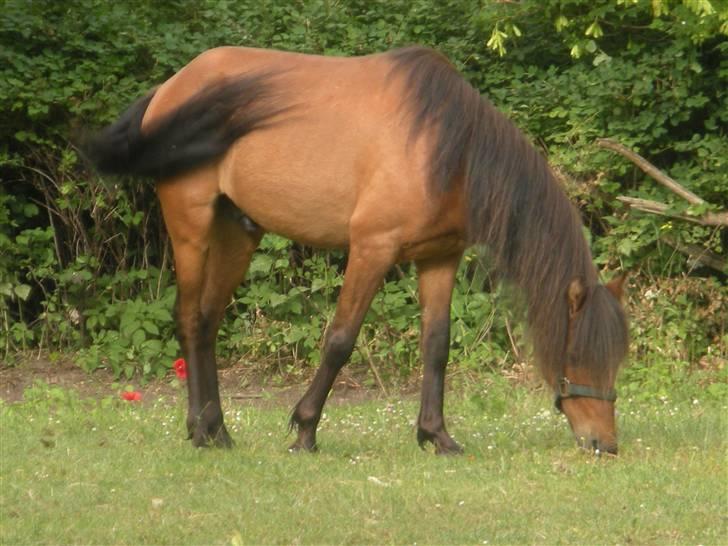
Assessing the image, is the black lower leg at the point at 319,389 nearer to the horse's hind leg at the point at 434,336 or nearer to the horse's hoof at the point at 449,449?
the horse's hind leg at the point at 434,336

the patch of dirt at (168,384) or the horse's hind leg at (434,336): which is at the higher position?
the horse's hind leg at (434,336)

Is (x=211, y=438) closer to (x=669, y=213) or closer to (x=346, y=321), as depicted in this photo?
(x=346, y=321)

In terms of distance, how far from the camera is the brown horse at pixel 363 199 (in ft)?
21.6

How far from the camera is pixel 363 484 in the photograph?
6.00 m

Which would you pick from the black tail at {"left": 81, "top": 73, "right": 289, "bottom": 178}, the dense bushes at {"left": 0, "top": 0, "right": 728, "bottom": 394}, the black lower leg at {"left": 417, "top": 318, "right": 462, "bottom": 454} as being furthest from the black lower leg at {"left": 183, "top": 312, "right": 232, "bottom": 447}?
the dense bushes at {"left": 0, "top": 0, "right": 728, "bottom": 394}

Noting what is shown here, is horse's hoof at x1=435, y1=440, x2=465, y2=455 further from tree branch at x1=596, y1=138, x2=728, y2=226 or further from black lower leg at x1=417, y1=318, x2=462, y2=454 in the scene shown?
tree branch at x1=596, y1=138, x2=728, y2=226

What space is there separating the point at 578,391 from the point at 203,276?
2.20 meters

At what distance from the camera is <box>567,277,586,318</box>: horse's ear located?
6.46m

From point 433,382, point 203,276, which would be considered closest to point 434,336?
point 433,382

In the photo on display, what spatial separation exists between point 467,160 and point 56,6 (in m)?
5.32

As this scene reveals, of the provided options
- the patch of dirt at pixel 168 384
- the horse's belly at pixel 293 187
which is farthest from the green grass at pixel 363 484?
the patch of dirt at pixel 168 384

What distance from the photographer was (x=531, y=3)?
10.1 m

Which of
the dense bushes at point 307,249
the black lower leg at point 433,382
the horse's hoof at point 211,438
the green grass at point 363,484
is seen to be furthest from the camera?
the dense bushes at point 307,249

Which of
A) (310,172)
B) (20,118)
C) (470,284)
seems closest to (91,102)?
(20,118)
